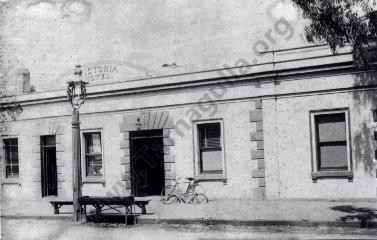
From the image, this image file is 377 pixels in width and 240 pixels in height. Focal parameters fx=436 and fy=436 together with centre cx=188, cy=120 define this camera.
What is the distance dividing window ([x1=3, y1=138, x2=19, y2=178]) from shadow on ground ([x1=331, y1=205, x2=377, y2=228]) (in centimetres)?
1373

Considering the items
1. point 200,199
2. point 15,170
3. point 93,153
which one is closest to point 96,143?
point 93,153

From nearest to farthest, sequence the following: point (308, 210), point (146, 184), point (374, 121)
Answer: point (308, 210) → point (374, 121) → point (146, 184)

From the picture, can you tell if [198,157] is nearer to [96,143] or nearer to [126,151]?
[126,151]

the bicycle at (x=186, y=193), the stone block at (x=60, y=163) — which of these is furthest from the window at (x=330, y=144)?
the stone block at (x=60, y=163)

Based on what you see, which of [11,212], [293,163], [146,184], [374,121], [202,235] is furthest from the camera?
[146,184]

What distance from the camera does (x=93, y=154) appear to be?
17.6m

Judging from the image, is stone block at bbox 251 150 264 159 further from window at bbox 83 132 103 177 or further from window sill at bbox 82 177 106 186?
window at bbox 83 132 103 177

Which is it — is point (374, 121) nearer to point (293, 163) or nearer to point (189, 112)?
point (293, 163)

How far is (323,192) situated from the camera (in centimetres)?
1359

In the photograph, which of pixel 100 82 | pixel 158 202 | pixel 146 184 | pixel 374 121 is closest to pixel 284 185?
pixel 374 121

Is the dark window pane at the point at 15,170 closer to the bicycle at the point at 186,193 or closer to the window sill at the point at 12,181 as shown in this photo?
the window sill at the point at 12,181

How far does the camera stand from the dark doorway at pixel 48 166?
18.7 m

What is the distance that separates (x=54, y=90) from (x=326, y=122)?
10986 mm

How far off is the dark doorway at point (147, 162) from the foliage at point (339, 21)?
7.72 metres
